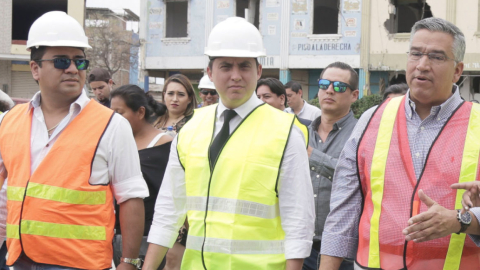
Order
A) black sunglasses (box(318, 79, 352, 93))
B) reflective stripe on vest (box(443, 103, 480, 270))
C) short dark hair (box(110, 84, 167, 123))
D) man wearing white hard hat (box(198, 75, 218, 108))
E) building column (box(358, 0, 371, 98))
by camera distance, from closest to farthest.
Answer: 1. reflective stripe on vest (box(443, 103, 480, 270))
2. black sunglasses (box(318, 79, 352, 93))
3. short dark hair (box(110, 84, 167, 123))
4. man wearing white hard hat (box(198, 75, 218, 108))
5. building column (box(358, 0, 371, 98))

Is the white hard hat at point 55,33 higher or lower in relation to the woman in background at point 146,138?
higher

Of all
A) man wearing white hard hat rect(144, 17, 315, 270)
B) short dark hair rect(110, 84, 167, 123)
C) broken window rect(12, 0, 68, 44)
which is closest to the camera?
man wearing white hard hat rect(144, 17, 315, 270)

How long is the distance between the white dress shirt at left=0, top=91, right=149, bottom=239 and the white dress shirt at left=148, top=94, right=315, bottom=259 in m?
0.32

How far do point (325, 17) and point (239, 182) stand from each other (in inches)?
981

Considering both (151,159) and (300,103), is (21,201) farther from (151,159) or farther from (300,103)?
(300,103)

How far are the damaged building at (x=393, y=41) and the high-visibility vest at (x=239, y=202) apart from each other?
75.3ft

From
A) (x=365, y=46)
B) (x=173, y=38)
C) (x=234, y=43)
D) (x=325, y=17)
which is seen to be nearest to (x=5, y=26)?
(x=173, y=38)

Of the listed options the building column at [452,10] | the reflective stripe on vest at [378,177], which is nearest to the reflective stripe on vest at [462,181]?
the reflective stripe on vest at [378,177]

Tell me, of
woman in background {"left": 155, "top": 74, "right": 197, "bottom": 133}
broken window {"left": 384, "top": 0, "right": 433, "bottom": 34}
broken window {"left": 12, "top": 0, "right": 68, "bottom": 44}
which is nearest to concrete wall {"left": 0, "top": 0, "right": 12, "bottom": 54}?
broken window {"left": 12, "top": 0, "right": 68, "bottom": 44}

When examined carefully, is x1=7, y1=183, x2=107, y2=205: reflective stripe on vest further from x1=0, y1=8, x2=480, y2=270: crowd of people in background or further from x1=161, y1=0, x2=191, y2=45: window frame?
x1=161, y1=0, x2=191, y2=45: window frame

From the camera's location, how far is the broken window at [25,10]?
30953 mm

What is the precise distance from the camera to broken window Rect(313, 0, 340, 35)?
2709 centimetres

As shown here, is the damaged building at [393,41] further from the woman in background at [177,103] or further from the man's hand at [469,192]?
the man's hand at [469,192]

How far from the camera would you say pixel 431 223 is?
2799 mm
